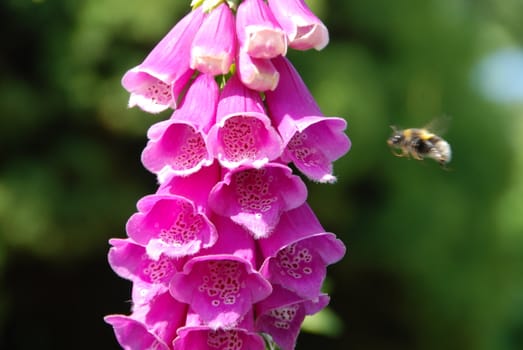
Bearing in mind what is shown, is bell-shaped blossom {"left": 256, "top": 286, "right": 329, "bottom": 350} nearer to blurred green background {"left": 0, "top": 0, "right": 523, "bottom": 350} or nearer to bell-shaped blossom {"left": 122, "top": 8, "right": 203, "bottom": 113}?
bell-shaped blossom {"left": 122, "top": 8, "right": 203, "bottom": 113}

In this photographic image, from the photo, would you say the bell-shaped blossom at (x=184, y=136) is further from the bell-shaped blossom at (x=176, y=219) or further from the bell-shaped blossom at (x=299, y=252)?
the bell-shaped blossom at (x=299, y=252)

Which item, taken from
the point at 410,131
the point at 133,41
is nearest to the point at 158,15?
the point at 133,41

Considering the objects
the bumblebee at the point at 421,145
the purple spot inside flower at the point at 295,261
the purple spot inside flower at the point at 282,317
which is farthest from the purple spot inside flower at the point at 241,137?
the bumblebee at the point at 421,145

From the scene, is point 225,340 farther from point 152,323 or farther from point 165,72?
point 165,72

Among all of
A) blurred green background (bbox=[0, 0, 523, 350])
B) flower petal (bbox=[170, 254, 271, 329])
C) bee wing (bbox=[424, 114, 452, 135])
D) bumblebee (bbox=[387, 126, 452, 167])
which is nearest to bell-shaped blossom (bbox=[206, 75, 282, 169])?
flower petal (bbox=[170, 254, 271, 329])

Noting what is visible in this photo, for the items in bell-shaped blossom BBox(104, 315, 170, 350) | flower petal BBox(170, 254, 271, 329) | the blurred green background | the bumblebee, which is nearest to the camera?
flower petal BBox(170, 254, 271, 329)

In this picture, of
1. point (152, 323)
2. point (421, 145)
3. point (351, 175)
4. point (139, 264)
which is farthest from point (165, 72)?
point (351, 175)

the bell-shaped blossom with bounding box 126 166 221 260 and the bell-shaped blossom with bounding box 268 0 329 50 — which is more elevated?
the bell-shaped blossom with bounding box 268 0 329 50
